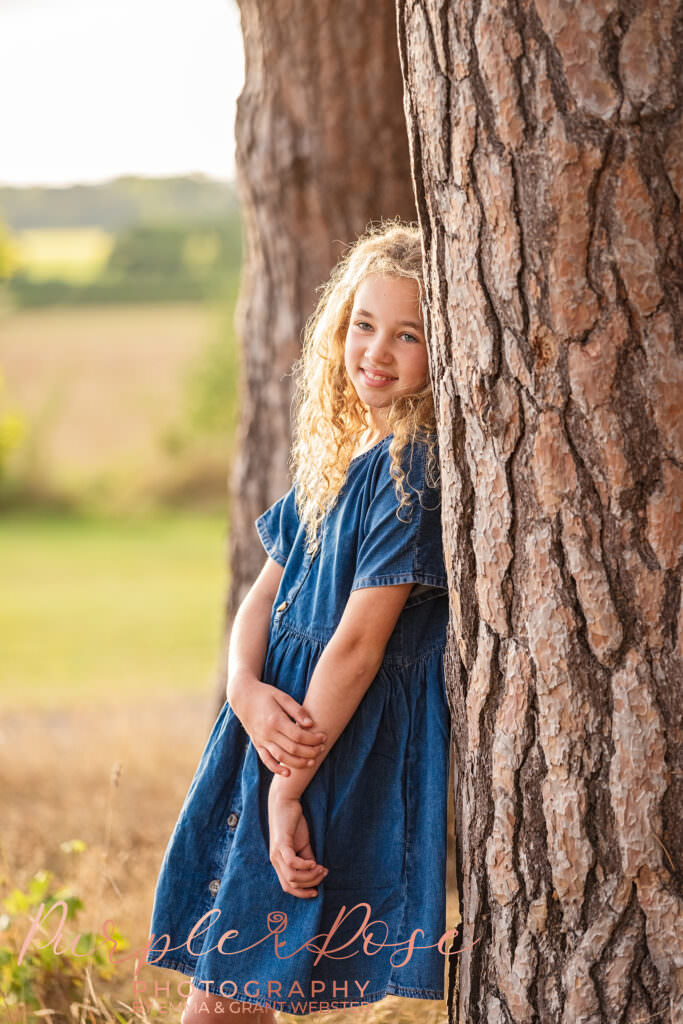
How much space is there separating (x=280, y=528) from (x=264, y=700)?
1.23ft

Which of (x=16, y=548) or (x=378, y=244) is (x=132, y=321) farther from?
(x=378, y=244)

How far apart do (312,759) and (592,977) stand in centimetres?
55

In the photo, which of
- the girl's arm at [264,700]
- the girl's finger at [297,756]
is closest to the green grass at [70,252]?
the girl's arm at [264,700]

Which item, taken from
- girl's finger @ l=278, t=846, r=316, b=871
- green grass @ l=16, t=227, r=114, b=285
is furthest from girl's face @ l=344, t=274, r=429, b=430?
green grass @ l=16, t=227, r=114, b=285

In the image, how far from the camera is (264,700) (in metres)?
1.76

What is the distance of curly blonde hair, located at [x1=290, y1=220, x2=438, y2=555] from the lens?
1750 mm

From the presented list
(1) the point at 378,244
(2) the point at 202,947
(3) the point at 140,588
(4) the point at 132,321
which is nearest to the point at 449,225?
(1) the point at 378,244

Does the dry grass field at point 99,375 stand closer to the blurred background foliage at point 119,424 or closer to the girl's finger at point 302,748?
the blurred background foliage at point 119,424

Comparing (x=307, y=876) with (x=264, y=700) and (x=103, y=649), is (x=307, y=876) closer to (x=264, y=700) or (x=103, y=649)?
(x=264, y=700)

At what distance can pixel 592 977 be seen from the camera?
1469 mm

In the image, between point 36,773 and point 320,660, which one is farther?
point 36,773

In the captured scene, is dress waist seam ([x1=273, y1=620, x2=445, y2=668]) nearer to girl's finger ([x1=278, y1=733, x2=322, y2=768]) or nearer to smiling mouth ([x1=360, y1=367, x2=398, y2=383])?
girl's finger ([x1=278, y1=733, x2=322, y2=768])

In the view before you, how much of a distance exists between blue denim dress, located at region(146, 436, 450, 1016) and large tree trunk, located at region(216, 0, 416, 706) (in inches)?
53.7

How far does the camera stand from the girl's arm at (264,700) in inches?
66.7
